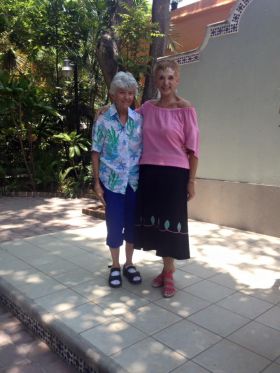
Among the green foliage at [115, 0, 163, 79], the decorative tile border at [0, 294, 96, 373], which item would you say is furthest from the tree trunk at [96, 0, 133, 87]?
the decorative tile border at [0, 294, 96, 373]

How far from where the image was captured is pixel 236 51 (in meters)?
5.57


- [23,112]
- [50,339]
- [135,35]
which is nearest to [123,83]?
[50,339]

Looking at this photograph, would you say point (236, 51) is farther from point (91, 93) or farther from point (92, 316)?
point (91, 93)

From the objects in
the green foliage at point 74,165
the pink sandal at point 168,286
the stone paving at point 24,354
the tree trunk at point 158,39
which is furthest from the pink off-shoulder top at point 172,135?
the green foliage at point 74,165

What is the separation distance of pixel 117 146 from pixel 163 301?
52.1 inches

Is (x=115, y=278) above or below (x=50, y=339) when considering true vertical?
above

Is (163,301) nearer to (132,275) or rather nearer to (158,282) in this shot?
(158,282)

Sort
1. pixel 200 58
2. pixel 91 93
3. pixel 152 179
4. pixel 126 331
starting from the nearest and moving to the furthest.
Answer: pixel 126 331 < pixel 152 179 < pixel 200 58 < pixel 91 93

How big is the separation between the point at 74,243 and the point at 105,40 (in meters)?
3.27

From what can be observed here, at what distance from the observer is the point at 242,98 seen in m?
5.56

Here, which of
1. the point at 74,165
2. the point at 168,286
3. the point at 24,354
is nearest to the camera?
the point at 24,354

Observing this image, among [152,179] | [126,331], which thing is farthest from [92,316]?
[152,179]

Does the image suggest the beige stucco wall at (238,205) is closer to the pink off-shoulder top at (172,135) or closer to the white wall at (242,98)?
the white wall at (242,98)

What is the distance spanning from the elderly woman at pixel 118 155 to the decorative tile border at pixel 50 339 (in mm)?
773
